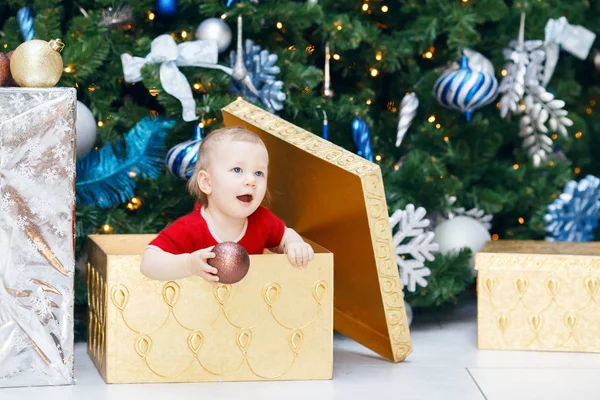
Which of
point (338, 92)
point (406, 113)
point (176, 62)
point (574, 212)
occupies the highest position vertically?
point (176, 62)

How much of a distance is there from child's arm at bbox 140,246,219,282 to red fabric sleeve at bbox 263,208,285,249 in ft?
0.82

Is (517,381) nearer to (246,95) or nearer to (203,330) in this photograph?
(203,330)

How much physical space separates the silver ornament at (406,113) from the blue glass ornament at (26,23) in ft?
2.95

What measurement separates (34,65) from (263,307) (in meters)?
0.60

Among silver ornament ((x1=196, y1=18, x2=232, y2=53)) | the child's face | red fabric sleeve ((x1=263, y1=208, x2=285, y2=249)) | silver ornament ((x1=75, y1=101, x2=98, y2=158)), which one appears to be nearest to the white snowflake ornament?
red fabric sleeve ((x1=263, y1=208, x2=285, y2=249))

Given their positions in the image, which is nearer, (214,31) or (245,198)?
(245,198)

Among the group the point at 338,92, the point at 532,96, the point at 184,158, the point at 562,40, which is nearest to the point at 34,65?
the point at 184,158

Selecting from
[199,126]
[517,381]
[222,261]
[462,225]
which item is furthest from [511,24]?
[222,261]

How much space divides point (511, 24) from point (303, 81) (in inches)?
24.9

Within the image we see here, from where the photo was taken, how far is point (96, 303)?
6.17 ft

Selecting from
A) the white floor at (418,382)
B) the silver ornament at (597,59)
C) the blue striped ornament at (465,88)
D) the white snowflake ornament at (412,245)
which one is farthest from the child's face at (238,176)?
the silver ornament at (597,59)

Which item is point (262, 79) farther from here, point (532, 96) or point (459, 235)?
point (532, 96)

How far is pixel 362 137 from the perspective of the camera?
7.38 feet

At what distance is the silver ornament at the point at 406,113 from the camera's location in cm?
237
